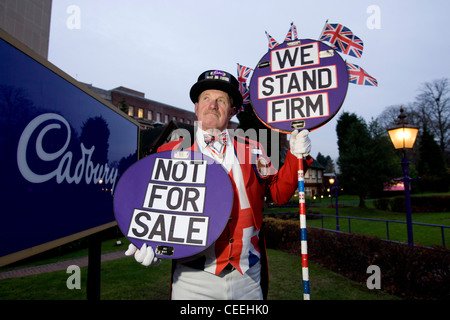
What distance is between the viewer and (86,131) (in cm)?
205

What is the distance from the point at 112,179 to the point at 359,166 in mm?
28132

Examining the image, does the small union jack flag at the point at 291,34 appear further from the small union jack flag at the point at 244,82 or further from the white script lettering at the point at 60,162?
the white script lettering at the point at 60,162

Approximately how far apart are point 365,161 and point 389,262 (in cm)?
2396

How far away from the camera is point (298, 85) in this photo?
84.2 inches

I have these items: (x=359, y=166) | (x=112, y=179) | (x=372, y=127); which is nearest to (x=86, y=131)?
(x=112, y=179)

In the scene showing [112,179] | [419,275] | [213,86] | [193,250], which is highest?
[213,86]

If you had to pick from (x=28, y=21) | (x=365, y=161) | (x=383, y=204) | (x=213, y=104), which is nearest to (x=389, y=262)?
(x=213, y=104)

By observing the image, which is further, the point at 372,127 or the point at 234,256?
the point at 372,127

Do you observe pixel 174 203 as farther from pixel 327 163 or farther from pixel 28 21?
pixel 327 163

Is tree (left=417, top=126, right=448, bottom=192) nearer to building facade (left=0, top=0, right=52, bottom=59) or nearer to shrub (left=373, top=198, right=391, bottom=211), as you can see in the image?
shrub (left=373, top=198, right=391, bottom=211)

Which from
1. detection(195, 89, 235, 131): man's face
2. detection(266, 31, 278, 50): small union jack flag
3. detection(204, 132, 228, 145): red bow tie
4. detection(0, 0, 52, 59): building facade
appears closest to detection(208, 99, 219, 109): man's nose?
detection(195, 89, 235, 131): man's face

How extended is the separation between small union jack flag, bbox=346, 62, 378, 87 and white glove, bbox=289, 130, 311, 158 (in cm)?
70

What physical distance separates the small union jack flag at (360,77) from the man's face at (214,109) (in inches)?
45.1

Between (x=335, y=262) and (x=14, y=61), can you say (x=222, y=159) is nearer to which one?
(x=14, y=61)
